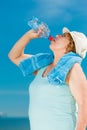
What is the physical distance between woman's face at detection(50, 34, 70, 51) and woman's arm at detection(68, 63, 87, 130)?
32 centimetres

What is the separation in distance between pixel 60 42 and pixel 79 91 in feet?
1.83

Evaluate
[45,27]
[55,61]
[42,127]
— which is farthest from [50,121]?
[45,27]

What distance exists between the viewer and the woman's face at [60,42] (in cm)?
423

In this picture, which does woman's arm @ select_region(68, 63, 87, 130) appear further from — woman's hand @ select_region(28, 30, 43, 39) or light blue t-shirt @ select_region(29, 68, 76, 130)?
woman's hand @ select_region(28, 30, 43, 39)

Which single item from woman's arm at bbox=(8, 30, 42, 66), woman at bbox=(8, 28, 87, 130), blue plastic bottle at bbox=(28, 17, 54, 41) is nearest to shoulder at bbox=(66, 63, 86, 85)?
woman at bbox=(8, 28, 87, 130)

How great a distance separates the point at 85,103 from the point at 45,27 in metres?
0.92

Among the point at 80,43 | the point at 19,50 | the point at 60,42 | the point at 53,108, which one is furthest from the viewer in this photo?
the point at 19,50

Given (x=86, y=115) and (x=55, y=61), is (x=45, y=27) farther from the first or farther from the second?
(x=86, y=115)

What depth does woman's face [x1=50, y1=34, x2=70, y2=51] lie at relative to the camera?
4.23 meters

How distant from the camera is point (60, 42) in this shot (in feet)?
14.0

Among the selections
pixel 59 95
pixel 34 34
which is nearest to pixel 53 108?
pixel 59 95

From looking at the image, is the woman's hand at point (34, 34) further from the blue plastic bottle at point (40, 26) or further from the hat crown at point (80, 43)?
the hat crown at point (80, 43)

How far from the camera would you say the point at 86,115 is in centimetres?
380

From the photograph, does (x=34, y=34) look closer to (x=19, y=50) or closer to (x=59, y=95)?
(x=19, y=50)
